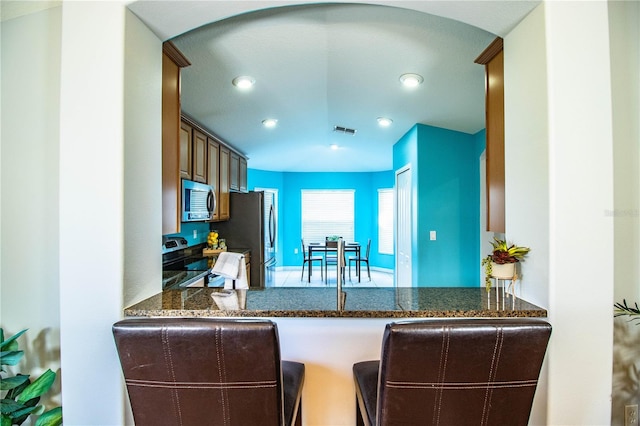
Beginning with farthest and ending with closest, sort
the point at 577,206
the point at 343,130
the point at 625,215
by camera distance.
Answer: the point at 343,130 → the point at 625,215 → the point at 577,206

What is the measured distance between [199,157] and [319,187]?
4.19 meters

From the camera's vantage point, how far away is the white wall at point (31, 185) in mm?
1454

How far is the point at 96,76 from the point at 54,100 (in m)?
0.40

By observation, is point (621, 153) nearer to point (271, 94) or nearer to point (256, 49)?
point (256, 49)

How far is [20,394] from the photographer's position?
1.33 metres

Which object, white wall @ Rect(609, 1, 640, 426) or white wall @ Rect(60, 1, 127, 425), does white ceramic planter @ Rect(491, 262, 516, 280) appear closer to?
white wall @ Rect(609, 1, 640, 426)

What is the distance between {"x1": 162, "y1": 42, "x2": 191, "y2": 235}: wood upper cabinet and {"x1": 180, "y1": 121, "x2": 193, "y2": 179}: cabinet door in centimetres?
113

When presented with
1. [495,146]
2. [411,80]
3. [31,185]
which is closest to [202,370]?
[31,185]

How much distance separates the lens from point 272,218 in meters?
4.75

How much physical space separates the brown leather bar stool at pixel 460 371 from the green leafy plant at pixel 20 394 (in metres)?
1.38

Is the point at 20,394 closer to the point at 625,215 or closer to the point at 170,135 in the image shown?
the point at 170,135

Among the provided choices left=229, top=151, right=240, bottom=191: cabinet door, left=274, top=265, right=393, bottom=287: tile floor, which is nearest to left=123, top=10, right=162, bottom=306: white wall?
left=229, top=151, right=240, bottom=191: cabinet door

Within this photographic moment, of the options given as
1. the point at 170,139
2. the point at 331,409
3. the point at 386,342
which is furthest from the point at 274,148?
the point at 386,342

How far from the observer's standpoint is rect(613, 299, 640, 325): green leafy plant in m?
1.34
